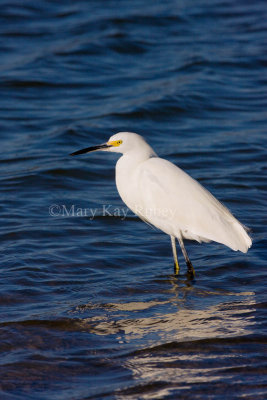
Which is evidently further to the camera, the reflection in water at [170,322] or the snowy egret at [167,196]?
the snowy egret at [167,196]

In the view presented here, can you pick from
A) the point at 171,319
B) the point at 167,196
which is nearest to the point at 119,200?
the point at 167,196

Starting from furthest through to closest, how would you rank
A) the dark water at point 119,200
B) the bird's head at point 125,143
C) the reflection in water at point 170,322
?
the bird's head at point 125,143
the reflection in water at point 170,322
the dark water at point 119,200

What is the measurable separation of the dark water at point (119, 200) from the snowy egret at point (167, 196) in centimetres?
41

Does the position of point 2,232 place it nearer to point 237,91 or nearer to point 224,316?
point 224,316

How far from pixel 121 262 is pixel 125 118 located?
5665mm

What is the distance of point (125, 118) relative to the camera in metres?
11.9

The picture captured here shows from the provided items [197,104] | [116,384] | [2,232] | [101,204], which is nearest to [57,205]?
[101,204]

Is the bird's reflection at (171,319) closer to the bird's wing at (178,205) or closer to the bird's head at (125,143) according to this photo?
the bird's wing at (178,205)

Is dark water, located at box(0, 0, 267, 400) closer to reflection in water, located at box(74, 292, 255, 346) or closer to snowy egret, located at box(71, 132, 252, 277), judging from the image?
reflection in water, located at box(74, 292, 255, 346)

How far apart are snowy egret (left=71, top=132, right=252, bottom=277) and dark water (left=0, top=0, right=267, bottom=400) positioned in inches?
16.2

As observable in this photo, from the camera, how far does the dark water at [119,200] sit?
4.45m

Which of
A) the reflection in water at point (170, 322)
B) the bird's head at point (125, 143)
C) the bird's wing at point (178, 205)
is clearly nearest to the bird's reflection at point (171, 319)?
the reflection in water at point (170, 322)

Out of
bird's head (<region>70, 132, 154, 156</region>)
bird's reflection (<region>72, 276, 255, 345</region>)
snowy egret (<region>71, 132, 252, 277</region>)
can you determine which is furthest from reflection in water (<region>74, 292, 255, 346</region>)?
bird's head (<region>70, 132, 154, 156</region>)

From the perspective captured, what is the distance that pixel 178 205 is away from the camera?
6375 millimetres
